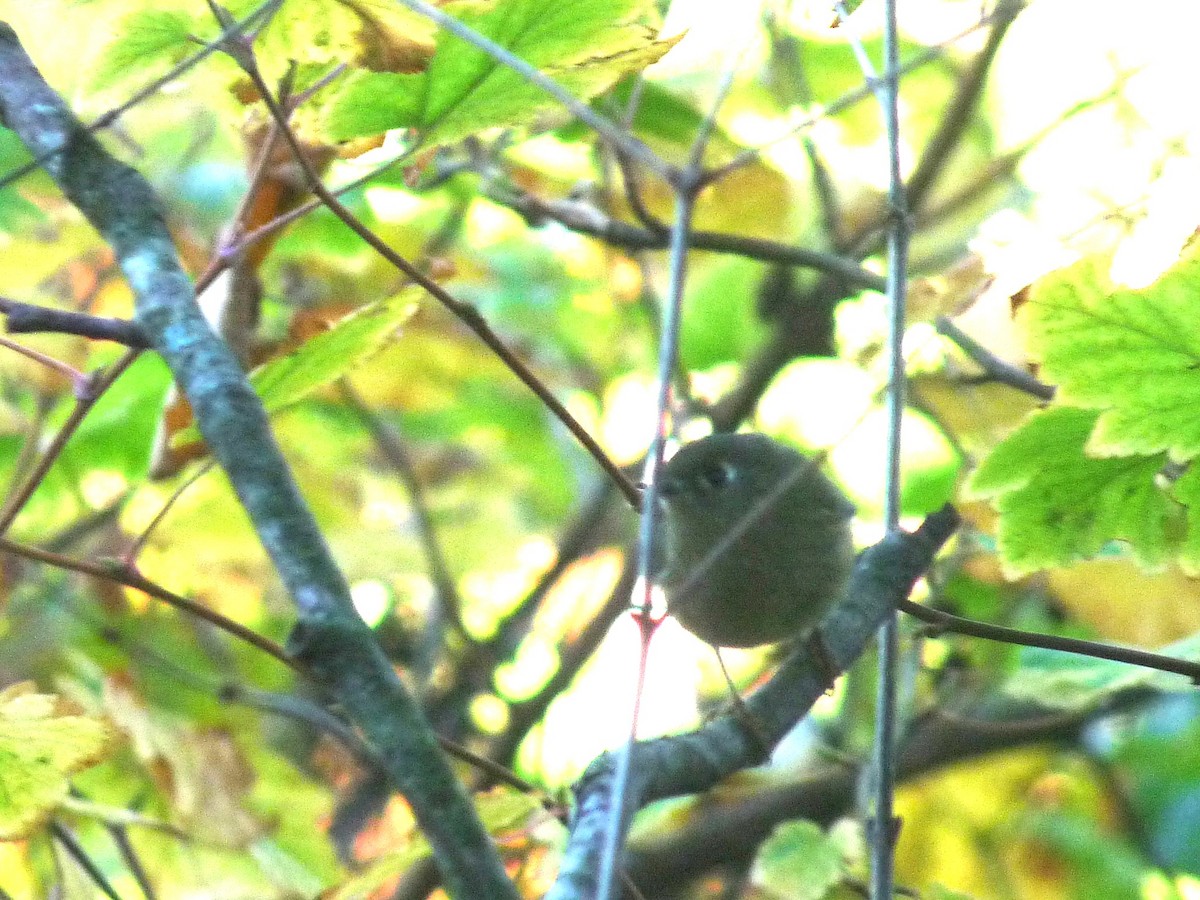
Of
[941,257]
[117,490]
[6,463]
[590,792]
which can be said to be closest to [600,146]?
[941,257]

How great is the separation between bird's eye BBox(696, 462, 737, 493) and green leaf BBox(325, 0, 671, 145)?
1.94 feet

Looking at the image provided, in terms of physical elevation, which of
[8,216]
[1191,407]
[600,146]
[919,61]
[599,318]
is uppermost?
[599,318]

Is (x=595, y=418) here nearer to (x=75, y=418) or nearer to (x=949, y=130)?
(x=949, y=130)

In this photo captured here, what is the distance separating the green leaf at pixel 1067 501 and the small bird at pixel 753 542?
23 cm

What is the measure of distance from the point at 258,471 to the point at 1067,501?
0.65 meters

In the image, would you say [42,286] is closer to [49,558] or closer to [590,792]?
[49,558]

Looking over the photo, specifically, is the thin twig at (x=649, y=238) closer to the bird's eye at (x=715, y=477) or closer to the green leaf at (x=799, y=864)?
the bird's eye at (x=715, y=477)

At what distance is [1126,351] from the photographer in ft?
3.38

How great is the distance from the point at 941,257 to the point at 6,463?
5.29 feet

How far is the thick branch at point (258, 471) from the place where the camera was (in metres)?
0.71

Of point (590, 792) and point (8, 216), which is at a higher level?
point (8, 216)

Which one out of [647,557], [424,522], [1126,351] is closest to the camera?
[647,557]

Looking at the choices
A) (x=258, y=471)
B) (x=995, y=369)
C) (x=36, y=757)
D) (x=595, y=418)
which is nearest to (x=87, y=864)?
(x=36, y=757)

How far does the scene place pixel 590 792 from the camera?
827 mm
